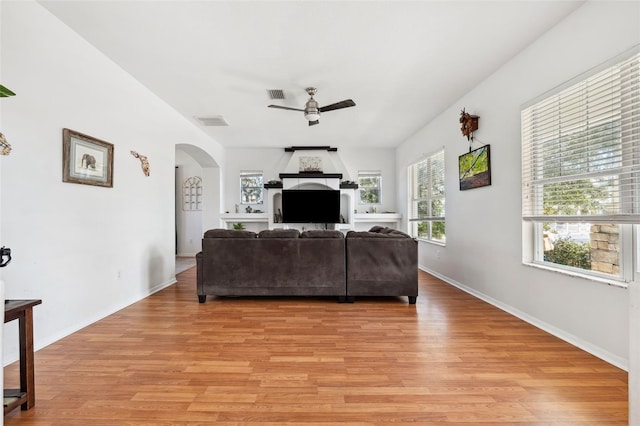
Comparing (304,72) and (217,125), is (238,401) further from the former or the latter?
(217,125)

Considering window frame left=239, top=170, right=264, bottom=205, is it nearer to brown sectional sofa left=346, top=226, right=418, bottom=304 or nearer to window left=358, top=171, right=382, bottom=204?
window left=358, top=171, right=382, bottom=204

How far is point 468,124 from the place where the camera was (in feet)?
12.2

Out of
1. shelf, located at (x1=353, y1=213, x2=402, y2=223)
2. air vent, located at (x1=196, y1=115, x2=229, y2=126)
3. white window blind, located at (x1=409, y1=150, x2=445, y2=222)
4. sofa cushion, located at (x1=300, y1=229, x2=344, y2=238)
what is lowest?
sofa cushion, located at (x1=300, y1=229, x2=344, y2=238)

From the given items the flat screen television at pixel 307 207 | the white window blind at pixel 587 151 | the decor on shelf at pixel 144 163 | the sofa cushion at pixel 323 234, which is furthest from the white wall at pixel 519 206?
the decor on shelf at pixel 144 163

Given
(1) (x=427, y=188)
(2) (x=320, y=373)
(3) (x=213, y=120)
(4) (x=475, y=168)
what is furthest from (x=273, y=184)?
(2) (x=320, y=373)

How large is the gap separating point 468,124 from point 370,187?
3.80 meters

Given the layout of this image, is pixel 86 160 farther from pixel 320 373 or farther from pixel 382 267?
pixel 382 267

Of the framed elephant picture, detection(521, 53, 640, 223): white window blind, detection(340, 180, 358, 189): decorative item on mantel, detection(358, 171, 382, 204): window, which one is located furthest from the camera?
detection(358, 171, 382, 204): window

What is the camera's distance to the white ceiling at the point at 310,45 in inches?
91.4

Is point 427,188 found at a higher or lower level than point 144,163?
lower

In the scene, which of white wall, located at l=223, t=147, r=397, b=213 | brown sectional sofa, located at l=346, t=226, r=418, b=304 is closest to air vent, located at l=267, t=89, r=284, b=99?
brown sectional sofa, located at l=346, t=226, r=418, b=304

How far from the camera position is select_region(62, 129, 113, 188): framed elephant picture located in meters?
2.55

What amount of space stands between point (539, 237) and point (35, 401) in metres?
4.01

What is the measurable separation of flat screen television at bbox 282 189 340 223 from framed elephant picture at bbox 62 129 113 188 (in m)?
4.19
